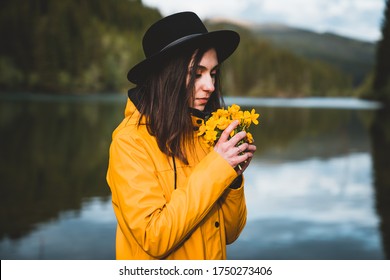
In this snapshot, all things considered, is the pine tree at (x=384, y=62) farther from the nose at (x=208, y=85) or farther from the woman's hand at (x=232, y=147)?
the woman's hand at (x=232, y=147)

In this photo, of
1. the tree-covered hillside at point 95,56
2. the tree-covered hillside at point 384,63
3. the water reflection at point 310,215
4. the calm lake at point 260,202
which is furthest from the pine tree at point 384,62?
the water reflection at point 310,215

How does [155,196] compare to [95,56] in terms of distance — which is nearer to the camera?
[155,196]

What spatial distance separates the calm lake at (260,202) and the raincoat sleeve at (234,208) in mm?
6493

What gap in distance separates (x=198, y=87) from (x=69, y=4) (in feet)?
319

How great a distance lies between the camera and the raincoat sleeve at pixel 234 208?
7.49ft

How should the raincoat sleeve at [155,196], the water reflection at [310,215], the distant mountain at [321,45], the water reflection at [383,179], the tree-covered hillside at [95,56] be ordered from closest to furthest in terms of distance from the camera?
the raincoat sleeve at [155,196] → the water reflection at [310,215] → the water reflection at [383,179] → the tree-covered hillside at [95,56] → the distant mountain at [321,45]

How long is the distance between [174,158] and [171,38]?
474 millimetres

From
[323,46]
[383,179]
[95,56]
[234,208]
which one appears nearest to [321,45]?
[323,46]

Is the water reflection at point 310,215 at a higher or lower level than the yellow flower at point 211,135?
higher

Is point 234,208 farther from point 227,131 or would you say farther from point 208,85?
point 208,85

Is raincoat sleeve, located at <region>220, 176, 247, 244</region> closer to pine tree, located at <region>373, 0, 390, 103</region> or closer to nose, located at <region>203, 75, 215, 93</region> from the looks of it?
nose, located at <region>203, 75, 215, 93</region>

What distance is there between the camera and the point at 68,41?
266 feet

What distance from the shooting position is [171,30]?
2.27 meters

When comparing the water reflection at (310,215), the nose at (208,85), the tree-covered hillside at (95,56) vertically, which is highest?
the tree-covered hillside at (95,56)
